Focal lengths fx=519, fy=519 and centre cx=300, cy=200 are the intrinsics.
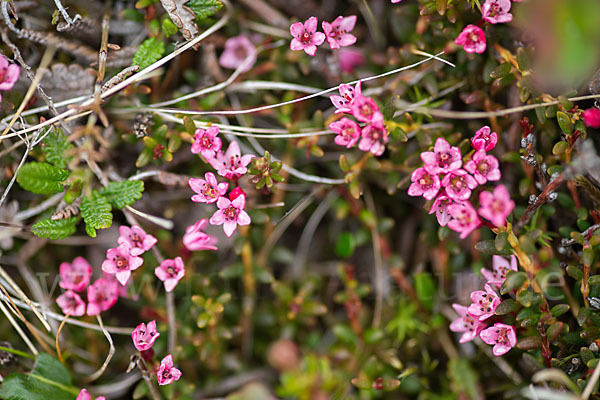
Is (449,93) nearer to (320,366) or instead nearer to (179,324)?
(320,366)

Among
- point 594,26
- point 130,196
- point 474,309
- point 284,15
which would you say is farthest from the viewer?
point 284,15

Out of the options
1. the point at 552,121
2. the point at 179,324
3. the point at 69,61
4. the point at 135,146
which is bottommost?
the point at 179,324

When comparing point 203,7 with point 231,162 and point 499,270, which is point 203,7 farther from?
point 499,270

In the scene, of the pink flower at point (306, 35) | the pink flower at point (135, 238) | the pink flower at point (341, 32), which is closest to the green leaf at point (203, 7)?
the pink flower at point (306, 35)

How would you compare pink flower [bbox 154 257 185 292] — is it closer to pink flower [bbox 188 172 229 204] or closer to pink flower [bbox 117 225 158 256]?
pink flower [bbox 117 225 158 256]

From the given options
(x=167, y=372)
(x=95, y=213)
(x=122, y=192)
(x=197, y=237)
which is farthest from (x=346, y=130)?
(x=167, y=372)

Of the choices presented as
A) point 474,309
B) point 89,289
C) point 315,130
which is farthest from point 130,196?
point 474,309

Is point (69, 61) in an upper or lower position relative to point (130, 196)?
upper
